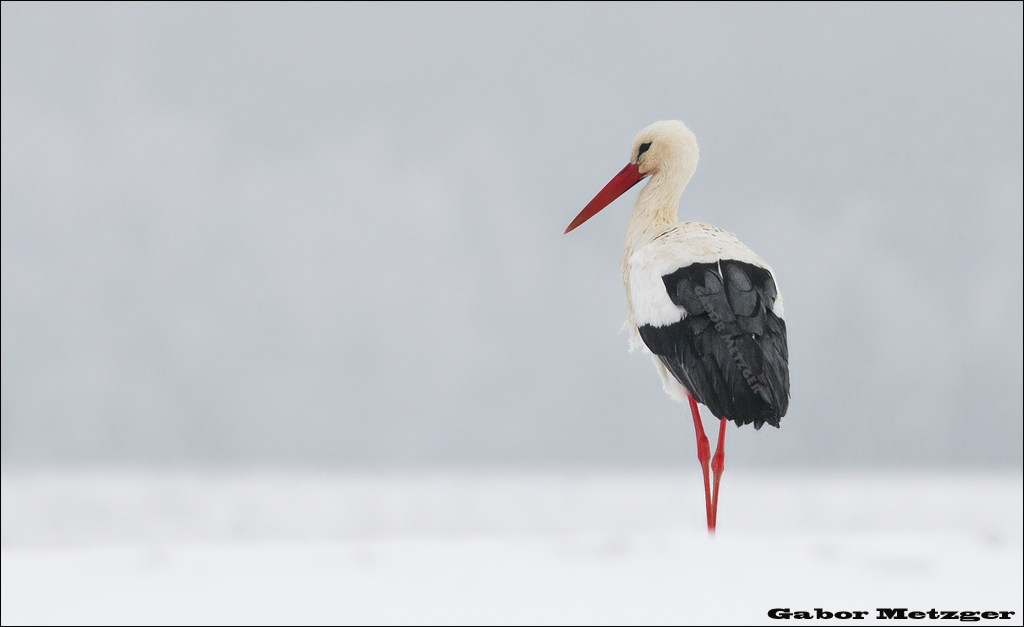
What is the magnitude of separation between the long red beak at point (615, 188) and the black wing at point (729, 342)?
1058 millimetres

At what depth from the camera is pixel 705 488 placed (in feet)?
13.7

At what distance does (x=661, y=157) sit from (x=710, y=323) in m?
1.29

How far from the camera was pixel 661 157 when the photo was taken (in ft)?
16.4

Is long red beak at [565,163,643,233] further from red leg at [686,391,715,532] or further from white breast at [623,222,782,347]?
red leg at [686,391,715,532]

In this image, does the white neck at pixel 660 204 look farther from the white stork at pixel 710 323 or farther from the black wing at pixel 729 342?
the black wing at pixel 729 342

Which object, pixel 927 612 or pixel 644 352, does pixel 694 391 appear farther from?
pixel 927 612

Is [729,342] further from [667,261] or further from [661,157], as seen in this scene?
[661,157]

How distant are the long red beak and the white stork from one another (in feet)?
1.28

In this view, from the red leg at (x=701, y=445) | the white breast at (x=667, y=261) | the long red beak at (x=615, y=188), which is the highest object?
the long red beak at (x=615, y=188)

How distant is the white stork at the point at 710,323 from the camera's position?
151 inches

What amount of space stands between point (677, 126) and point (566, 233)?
2.70ft

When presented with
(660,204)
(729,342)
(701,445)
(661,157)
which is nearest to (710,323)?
(729,342)

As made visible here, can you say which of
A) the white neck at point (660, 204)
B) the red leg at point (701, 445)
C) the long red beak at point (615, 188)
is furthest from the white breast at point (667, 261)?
the long red beak at point (615, 188)

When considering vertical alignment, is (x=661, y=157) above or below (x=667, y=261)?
above
